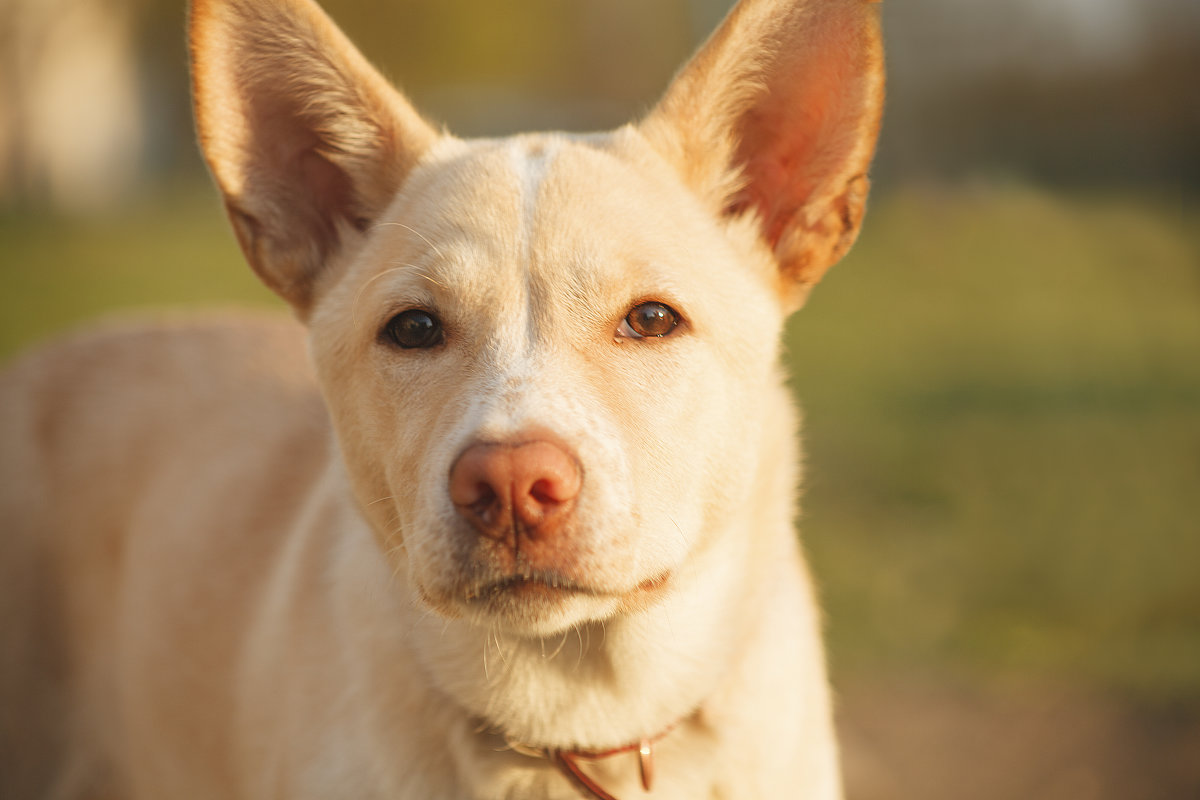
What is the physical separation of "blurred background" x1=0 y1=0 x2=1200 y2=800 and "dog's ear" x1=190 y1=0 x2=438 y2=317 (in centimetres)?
39

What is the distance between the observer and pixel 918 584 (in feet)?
17.4

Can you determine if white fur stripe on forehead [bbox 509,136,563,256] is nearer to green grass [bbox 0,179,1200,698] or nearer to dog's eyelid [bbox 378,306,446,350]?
dog's eyelid [bbox 378,306,446,350]

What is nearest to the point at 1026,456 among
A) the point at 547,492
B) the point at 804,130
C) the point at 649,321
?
the point at 804,130

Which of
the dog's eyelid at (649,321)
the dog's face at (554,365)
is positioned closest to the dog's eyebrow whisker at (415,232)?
the dog's face at (554,365)

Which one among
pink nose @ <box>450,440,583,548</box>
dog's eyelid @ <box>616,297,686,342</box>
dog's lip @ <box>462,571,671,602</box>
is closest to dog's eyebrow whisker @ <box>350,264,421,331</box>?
dog's eyelid @ <box>616,297,686,342</box>

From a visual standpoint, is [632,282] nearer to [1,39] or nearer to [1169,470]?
[1169,470]

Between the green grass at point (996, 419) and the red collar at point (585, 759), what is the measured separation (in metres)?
2.65

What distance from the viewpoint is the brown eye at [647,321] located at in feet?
7.26

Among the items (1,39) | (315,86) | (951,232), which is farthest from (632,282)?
(1,39)

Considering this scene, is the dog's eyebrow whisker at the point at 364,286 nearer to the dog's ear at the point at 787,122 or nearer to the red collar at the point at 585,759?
the dog's ear at the point at 787,122

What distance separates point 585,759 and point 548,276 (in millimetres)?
1090

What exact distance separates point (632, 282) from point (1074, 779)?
116 inches

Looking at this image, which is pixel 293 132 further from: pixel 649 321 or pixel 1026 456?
pixel 1026 456

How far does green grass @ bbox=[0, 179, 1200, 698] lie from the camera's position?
487cm
